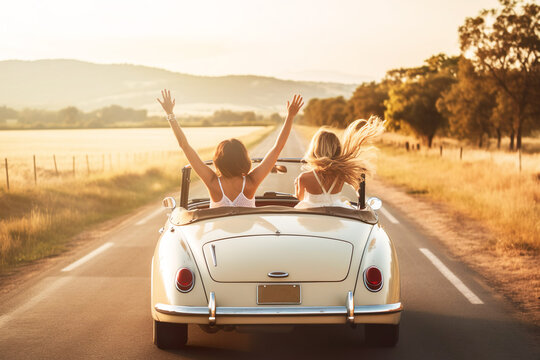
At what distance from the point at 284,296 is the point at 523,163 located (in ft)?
72.2

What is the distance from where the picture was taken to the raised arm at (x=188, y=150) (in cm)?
462

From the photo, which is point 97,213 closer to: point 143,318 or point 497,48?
point 143,318

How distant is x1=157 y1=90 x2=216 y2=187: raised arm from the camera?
4617 mm

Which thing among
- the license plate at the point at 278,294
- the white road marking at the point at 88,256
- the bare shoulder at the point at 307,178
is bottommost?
the white road marking at the point at 88,256

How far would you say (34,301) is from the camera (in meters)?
6.31

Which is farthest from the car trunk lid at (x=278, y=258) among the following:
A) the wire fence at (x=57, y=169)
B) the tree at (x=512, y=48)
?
the tree at (x=512, y=48)

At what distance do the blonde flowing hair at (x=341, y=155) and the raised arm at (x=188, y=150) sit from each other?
79cm

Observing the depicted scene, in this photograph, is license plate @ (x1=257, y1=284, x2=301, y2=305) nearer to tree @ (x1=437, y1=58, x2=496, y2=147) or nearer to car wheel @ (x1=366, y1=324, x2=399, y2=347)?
car wheel @ (x1=366, y1=324, x2=399, y2=347)

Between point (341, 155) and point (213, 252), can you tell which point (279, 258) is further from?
point (341, 155)

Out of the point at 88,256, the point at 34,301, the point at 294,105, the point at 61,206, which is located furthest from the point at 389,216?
the point at 34,301

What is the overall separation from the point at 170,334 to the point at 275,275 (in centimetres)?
111

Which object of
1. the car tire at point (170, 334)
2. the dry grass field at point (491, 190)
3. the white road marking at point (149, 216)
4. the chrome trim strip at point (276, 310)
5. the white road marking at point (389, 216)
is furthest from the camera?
the white road marking at point (149, 216)

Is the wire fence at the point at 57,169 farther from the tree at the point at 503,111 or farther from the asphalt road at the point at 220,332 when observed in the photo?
the tree at the point at 503,111

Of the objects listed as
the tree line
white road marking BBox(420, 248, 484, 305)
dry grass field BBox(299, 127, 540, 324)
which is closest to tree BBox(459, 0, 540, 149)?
the tree line
